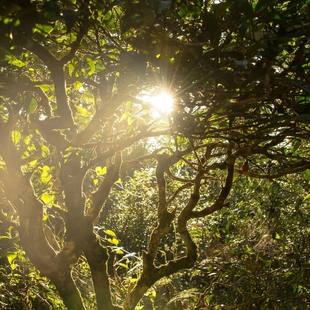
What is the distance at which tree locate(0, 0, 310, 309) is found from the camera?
2182mm

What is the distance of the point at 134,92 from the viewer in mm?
3689

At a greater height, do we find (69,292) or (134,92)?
(134,92)

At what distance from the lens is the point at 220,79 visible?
2.47 m

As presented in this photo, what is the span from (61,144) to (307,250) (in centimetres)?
595

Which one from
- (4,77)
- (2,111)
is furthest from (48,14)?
(2,111)

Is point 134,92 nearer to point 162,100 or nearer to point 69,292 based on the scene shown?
point 162,100

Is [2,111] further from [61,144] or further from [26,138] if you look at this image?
[61,144]

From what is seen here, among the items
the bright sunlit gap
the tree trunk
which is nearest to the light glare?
the bright sunlit gap

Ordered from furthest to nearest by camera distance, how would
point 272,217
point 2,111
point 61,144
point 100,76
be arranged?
point 272,217
point 2,111
point 100,76
point 61,144

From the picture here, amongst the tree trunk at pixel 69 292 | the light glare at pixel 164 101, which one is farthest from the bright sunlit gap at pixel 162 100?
the tree trunk at pixel 69 292

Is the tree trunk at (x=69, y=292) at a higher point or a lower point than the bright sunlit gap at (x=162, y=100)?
lower

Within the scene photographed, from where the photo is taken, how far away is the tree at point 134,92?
7.16ft

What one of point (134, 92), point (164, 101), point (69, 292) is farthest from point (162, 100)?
point (69, 292)

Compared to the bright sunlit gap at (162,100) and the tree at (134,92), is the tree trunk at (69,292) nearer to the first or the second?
the tree at (134,92)
